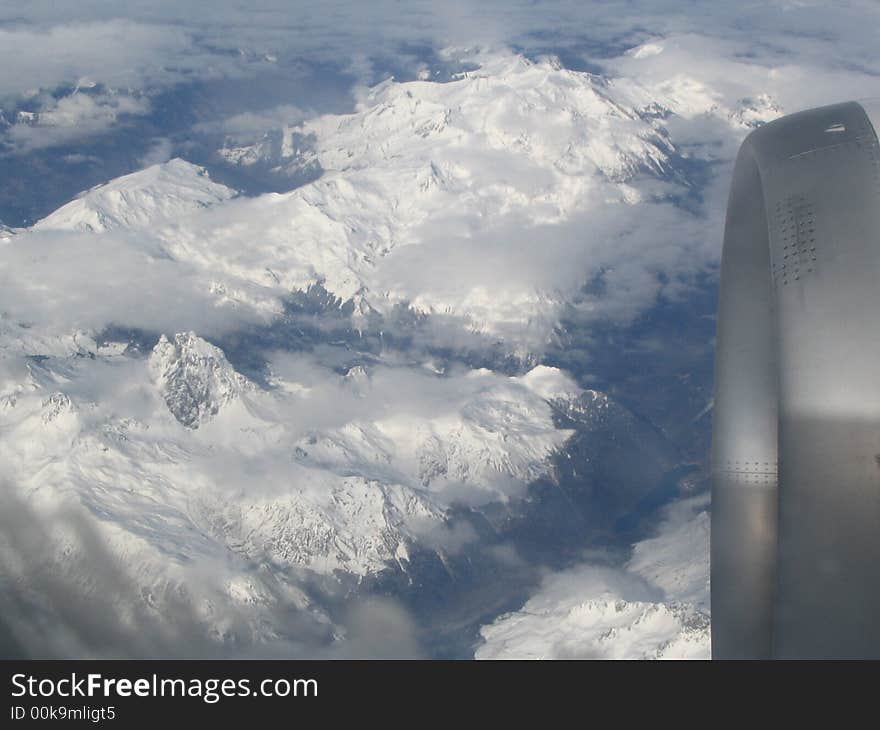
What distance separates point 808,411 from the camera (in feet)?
47.5

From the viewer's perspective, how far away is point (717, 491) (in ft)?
60.6

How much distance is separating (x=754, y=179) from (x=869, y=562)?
280 inches

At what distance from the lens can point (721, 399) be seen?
1875cm

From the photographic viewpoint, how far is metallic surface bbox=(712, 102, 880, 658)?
14.1m

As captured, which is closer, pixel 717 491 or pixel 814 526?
pixel 814 526

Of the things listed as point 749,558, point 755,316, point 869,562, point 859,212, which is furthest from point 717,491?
point 859,212

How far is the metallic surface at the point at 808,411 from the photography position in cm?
1407
